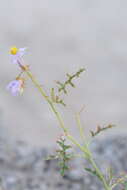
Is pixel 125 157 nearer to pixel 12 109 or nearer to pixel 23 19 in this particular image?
pixel 12 109

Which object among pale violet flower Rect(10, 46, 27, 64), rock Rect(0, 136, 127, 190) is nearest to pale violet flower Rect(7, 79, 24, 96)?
pale violet flower Rect(10, 46, 27, 64)

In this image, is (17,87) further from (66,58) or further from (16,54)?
(66,58)

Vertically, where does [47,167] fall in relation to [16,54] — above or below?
above

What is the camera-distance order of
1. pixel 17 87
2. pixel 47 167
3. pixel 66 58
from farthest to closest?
pixel 66 58 → pixel 47 167 → pixel 17 87

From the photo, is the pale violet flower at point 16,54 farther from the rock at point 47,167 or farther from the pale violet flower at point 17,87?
the rock at point 47,167

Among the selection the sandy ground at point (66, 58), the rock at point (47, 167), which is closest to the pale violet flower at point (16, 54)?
the rock at point (47, 167)

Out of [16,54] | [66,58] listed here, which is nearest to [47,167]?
[16,54]

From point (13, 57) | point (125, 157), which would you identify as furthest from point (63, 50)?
point (13, 57)

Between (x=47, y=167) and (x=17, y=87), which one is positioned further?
(x=47, y=167)
